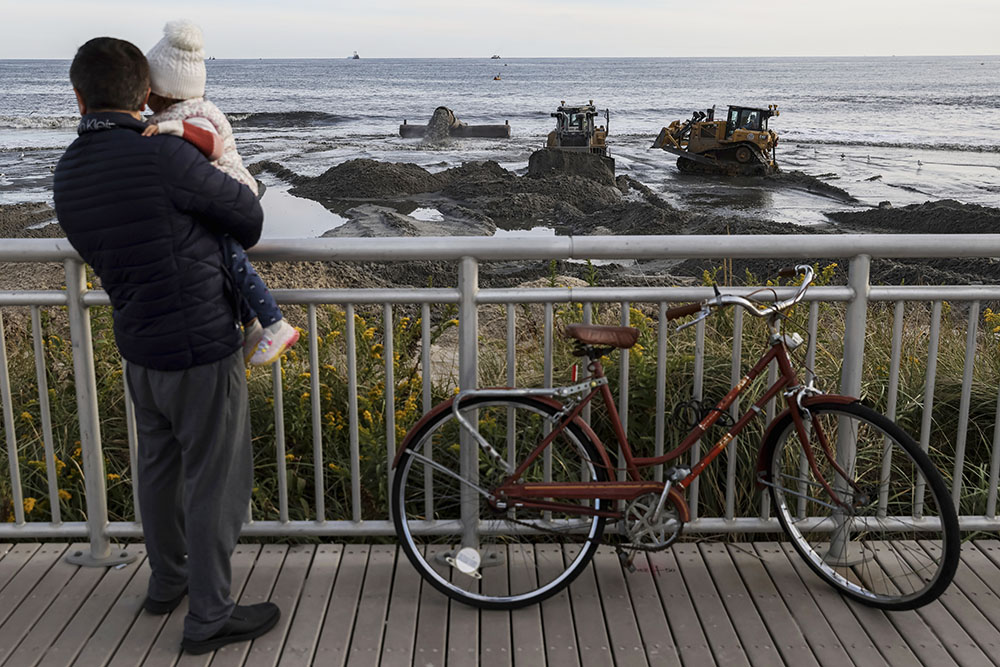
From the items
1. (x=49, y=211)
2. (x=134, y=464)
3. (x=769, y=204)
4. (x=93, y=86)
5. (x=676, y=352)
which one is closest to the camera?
(x=93, y=86)

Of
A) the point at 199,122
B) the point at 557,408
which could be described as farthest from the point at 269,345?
the point at 557,408

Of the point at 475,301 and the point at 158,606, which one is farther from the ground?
the point at 475,301

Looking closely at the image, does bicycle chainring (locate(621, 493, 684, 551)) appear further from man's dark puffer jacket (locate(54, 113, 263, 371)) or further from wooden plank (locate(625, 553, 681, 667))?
man's dark puffer jacket (locate(54, 113, 263, 371))

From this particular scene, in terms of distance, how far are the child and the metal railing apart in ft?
1.31

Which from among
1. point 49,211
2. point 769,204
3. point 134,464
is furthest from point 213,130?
point 769,204

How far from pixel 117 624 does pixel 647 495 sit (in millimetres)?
1921

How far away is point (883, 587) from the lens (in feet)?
11.6

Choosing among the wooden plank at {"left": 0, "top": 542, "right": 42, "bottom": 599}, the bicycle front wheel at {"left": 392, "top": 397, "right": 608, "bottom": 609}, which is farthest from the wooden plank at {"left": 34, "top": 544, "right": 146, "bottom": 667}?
the bicycle front wheel at {"left": 392, "top": 397, "right": 608, "bottom": 609}

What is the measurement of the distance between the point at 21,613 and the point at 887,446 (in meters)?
3.21

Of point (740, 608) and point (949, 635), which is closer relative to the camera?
point (949, 635)

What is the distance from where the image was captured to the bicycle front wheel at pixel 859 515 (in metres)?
3.31

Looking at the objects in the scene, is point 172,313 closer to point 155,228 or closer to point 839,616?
point 155,228

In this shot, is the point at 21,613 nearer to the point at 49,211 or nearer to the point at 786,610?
the point at 786,610

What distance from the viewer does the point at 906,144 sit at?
53.6m
